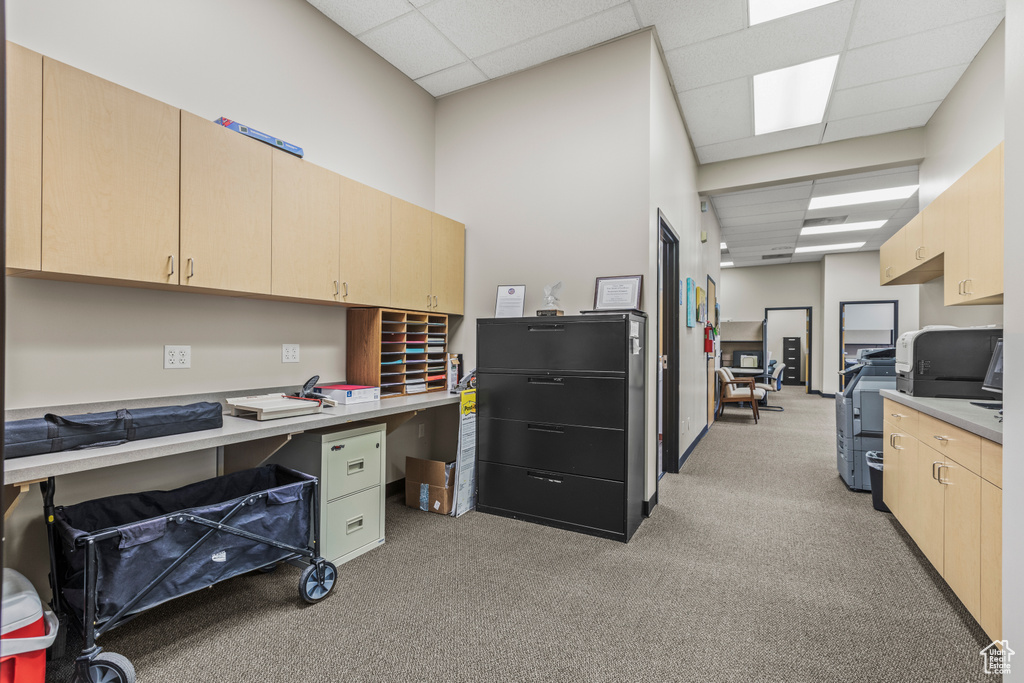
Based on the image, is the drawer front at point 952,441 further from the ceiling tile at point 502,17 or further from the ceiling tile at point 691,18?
the ceiling tile at point 502,17

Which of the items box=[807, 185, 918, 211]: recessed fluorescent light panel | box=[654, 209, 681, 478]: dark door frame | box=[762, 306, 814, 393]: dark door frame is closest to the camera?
box=[654, 209, 681, 478]: dark door frame

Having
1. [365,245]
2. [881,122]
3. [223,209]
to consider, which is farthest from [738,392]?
[223,209]

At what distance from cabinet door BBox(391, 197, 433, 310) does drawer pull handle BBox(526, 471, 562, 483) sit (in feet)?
4.22

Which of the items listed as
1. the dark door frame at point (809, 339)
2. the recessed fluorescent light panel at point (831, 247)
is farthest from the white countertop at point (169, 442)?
the dark door frame at point (809, 339)

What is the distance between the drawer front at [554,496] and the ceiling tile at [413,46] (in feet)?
8.77

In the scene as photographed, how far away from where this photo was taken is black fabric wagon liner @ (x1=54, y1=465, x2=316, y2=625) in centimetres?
153

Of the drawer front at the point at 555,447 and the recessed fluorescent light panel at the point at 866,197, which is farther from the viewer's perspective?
the recessed fluorescent light panel at the point at 866,197

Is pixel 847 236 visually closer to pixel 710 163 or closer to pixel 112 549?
pixel 710 163

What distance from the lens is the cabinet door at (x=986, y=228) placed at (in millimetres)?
2176

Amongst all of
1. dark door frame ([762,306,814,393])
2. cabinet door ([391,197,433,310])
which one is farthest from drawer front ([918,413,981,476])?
dark door frame ([762,306,814,393])

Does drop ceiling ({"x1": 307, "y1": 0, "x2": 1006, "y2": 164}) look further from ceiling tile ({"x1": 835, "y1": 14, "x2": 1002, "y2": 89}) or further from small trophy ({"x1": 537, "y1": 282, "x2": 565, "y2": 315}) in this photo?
small trophy ({"x1": 537, "y1": 282, "x2": 565, "y2": 315})

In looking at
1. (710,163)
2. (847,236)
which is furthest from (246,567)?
(847,236)

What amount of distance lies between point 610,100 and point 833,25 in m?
1.34

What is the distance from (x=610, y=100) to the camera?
3082 mm
